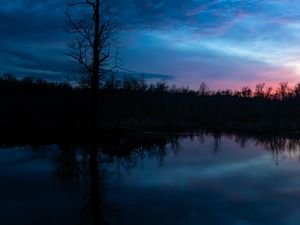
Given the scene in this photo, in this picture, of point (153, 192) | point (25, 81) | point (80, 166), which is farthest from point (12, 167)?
point (25, 81)

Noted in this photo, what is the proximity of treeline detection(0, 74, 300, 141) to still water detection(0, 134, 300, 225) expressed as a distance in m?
7.75

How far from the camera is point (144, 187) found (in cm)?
1167

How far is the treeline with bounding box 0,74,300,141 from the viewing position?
2931 cm

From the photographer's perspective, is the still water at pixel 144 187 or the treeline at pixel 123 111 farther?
the treeline at pixel 123 111

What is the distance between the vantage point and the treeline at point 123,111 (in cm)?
2931

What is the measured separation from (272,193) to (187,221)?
407 centimetres

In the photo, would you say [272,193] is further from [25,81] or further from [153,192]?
[25,81]

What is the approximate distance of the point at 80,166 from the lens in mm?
14984

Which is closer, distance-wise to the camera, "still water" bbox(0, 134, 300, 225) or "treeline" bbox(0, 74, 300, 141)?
"still water" bbox(0, 134, 300, 225)

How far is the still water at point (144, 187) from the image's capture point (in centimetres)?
850

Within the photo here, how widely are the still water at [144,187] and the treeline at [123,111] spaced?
7.75m

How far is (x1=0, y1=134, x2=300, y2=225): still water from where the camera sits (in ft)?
27.9

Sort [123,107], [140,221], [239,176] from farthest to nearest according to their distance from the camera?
[123,107]
[239,176]
[140,221]

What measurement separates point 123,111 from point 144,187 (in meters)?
48.9
